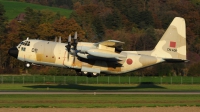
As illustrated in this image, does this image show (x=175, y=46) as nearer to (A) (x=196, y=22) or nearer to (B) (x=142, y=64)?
(B) (x=142, y=64)

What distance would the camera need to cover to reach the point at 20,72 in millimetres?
106625

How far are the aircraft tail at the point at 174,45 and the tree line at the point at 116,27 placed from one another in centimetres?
2617

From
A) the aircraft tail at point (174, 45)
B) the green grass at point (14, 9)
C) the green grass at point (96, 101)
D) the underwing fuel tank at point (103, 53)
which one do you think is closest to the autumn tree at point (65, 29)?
the aircraft tail at point (174, 45)

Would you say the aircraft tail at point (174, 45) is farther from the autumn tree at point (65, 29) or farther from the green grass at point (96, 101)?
the autumn tree at point (65, 29)

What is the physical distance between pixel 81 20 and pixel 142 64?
89.2 m

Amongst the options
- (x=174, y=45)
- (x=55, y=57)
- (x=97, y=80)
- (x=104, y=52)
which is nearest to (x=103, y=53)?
(x=104, y=52)

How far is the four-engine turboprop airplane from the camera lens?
212ft

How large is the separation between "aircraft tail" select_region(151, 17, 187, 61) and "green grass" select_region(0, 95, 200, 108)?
6438 millimetres

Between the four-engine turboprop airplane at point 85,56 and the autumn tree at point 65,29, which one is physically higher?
the autumn tree at point 65,29

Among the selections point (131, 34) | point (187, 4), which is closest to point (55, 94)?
point (131, 34)

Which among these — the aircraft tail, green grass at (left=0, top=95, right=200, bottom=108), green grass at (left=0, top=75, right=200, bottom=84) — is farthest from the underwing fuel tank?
green grass at (left=0, top=75, right=200, bottom=84)

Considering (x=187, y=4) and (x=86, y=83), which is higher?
(x=187, y=4)

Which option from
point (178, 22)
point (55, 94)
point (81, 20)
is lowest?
point (55, 94)

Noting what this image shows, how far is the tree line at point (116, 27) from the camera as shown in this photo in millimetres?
113331
